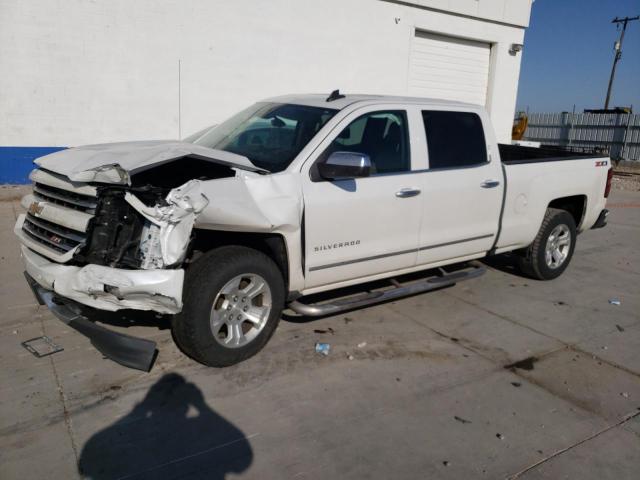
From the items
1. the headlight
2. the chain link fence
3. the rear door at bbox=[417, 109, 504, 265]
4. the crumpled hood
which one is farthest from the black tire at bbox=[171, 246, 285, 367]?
the chain link fence

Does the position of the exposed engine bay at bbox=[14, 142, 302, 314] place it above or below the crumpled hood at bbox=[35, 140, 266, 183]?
below

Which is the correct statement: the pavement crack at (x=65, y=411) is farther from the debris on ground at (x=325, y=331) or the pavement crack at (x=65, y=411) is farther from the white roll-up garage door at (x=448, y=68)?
the white roll-up garage door at (x=448, y=68)

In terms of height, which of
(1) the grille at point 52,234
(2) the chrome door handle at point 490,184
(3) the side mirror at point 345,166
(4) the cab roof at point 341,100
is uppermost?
(4) the cab roof at point 341,100

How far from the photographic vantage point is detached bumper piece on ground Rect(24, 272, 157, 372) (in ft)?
11.8

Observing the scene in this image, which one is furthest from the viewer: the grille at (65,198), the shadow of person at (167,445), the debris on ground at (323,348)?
the debris on ground at (323,348)

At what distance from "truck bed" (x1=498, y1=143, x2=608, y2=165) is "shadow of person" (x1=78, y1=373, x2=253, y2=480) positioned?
4361mm

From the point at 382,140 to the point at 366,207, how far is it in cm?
71

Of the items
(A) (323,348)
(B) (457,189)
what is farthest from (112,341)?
(B) (457,189)

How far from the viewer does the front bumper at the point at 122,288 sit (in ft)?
11.3

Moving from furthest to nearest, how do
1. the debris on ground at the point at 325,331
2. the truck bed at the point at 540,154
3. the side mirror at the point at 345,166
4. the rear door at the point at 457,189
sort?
the truck bed at the point at 540,154 < the rear door at the point at 457,189 < the debris on ground at the point at 325,331 < the side mirror at the point at 345,166

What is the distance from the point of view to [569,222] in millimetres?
6605

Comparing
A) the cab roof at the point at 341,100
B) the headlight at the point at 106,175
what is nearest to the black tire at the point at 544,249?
the cab roof at the point at 341,100

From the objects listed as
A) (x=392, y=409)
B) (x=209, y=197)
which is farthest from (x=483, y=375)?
(x=209, y=197)

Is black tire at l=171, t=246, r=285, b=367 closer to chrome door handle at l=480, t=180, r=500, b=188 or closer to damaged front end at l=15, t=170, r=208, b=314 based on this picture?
damaged front end at l=15, t=170, r=208, b=314
